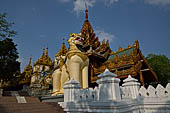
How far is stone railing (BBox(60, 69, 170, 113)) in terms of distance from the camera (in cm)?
436

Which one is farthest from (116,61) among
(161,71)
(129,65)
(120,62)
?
(161,71)

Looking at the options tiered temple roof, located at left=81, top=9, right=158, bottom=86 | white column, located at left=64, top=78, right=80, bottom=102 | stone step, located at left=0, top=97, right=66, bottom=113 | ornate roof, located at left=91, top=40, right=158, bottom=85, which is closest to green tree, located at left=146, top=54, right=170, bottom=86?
tiered temple roof, located at left=81, top=9, right=158, bottom=86

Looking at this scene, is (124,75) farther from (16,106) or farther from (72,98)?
(16,106)

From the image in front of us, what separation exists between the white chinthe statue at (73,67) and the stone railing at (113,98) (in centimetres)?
381

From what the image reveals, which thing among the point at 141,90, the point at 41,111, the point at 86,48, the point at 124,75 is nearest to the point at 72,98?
the point at 41,111

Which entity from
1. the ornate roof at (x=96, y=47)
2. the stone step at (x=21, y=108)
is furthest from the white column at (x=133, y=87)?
the ornate roof at (x=96, y=47)

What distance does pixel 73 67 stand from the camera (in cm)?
1040

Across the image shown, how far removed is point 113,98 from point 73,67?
21.2ft

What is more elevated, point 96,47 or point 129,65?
point 96,47

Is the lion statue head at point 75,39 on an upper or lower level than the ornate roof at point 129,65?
upper

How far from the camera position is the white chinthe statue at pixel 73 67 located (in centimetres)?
1046

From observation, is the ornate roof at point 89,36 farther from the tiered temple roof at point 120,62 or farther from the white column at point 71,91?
the white column at point 71,91

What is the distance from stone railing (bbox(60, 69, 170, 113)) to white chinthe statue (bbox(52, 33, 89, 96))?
3810mm

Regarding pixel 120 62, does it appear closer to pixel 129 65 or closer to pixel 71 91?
pixel 129 65
